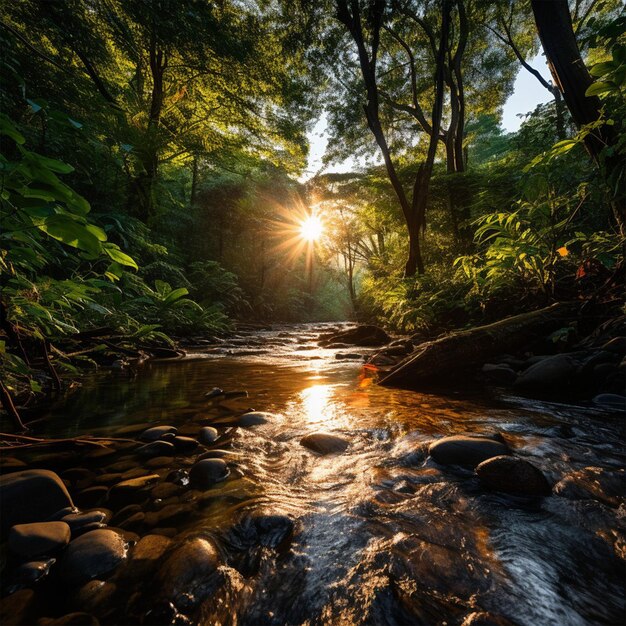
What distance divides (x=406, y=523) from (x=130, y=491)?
52.4 inches

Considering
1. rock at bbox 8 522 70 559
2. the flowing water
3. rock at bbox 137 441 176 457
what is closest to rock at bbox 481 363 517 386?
the flowing water

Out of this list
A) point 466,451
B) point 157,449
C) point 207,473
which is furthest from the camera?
point 157,449

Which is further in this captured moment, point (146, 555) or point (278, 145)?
point (278, 145)

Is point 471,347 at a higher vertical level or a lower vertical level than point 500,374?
higher

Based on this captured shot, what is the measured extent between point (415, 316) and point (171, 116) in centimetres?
1085

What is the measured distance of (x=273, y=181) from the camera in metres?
24.5

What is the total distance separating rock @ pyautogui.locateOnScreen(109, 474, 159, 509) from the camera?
1500mm

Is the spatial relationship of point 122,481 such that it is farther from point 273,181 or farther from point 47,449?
point 273,181

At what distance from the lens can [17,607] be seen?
93cm

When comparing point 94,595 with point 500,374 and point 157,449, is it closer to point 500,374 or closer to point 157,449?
point 157,449

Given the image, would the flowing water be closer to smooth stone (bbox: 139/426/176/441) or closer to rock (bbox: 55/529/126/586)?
rock (bbox: 55/529/126/586)

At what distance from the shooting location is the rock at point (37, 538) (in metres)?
1.13

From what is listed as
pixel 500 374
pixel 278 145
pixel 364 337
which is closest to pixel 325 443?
pixel 500 374

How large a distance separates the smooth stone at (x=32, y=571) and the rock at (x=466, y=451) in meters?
1.83
